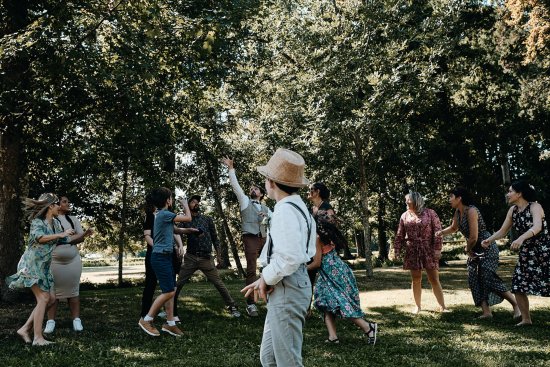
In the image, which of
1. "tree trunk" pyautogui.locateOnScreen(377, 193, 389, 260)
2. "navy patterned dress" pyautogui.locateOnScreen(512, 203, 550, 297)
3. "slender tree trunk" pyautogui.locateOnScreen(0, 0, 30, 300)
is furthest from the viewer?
"tree trunk" pyautogui.locateOnScreen(377, 193, 389, 260)

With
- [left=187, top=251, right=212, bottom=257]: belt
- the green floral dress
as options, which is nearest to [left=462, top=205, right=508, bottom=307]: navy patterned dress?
[left=187, top=251, right=212, bottom=257]: belt

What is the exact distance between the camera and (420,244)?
961 centimetres

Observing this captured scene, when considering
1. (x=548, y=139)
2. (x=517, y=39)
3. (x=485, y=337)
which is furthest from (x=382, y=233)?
(x=485, y=337)

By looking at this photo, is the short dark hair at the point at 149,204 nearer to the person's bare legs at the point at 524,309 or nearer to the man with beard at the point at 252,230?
the man with beard at the point at 252,230

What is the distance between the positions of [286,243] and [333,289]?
3.67 m

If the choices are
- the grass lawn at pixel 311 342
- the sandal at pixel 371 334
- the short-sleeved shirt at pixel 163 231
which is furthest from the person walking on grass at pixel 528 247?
the short-sleeved shirt at pixel 163 231

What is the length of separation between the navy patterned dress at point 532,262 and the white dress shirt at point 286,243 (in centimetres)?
543

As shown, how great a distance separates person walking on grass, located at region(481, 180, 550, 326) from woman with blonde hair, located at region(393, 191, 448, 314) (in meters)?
Answer: 1.53

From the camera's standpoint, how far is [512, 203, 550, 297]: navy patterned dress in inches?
307

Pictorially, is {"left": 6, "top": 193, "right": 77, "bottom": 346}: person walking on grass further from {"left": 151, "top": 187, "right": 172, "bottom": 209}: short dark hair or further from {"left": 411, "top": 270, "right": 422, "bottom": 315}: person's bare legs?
{"left": 411, "top": 270, "right": 422, "bottom": 315}: person's bare legs

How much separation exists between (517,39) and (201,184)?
56.4ft

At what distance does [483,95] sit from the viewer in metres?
29.0

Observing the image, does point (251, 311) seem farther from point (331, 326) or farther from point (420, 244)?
point (420, 244)

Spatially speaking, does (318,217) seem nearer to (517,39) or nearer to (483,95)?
(517,39)
